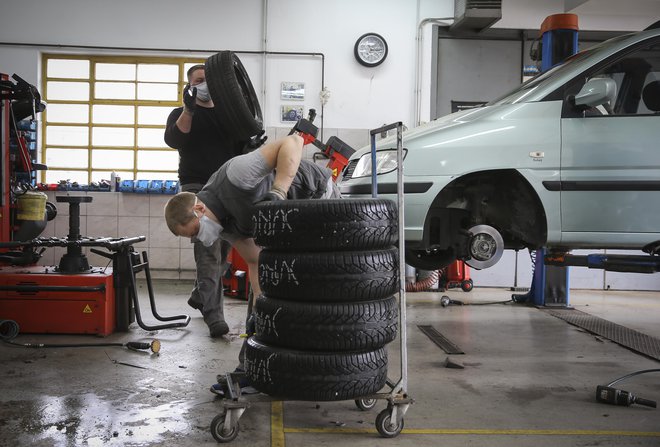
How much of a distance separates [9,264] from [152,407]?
7.93 ft

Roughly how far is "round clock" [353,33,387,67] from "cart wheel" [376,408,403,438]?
214 inches

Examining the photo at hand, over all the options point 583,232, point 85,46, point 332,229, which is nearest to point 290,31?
point 85,46

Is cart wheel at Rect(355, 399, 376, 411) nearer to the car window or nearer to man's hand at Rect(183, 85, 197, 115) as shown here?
man's hand at Rect(183, 85, 197, 115)

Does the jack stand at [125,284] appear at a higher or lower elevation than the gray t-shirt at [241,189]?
lower

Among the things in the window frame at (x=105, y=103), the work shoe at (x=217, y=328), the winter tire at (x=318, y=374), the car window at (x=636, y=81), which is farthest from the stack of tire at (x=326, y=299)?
the window frame at (x=105, y=103)

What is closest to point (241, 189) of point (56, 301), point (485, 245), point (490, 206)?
point (485, 245)

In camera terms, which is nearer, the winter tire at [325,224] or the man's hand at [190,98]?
the winter tire at [325,224]

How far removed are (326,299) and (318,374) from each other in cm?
27

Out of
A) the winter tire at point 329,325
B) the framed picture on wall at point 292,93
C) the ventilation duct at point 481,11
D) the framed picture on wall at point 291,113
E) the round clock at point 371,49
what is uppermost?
the ventilation duct at point 481,11

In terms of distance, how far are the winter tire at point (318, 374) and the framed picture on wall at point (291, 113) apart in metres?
5.03

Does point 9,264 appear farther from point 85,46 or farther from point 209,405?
point 85,46

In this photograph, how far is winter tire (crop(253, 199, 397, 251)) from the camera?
7.11 ft

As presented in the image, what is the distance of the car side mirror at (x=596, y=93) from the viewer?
3.19 meters

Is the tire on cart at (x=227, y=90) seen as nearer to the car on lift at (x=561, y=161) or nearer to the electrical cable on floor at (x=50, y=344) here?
the car on lift at (x=561, y=161)
